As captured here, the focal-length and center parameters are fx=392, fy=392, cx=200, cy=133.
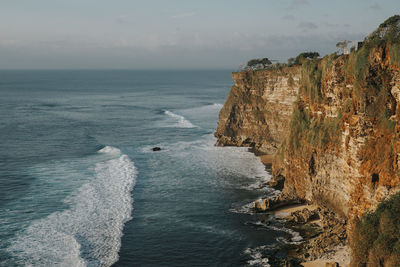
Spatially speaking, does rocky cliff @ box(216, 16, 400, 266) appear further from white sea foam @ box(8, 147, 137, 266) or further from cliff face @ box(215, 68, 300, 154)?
white sea foam @ box(8, 147, 137, 266)

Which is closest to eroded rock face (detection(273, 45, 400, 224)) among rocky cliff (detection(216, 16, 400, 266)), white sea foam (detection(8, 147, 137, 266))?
rocky cliff (detection(216, 16, 400, 266))

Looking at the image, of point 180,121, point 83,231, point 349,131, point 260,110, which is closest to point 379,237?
point 349,131

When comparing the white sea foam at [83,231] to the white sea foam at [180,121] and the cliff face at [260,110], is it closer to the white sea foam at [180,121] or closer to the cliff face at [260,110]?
the cliff face at [260,110]

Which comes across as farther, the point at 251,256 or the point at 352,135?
the point at 251,256

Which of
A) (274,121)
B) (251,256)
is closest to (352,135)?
(251,256)

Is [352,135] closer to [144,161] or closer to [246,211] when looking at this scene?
[246,211]

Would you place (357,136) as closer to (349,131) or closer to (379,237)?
(349,131)
